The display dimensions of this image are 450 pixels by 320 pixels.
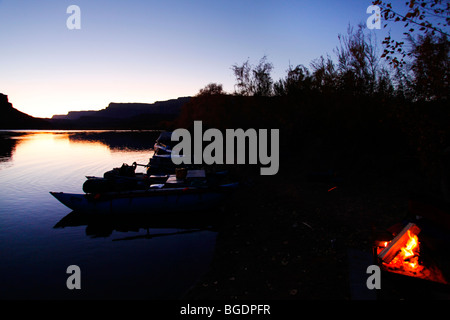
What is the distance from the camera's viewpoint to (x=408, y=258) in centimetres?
572

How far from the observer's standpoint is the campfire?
5345 mm

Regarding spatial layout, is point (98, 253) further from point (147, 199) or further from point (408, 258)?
point (408, 258)

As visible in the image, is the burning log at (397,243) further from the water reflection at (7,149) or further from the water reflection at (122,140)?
the water reflection at (122,140)

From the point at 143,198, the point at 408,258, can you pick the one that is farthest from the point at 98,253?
the point at 408,258

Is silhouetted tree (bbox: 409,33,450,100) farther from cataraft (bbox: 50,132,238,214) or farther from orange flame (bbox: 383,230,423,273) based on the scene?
cataraft (bbox: 50,132,238,214)

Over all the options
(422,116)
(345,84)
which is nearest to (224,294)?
(422,116)

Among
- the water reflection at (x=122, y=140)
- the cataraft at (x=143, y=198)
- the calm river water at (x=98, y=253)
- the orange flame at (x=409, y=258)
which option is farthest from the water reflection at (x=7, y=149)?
the orange flame at (x=409, y=258)

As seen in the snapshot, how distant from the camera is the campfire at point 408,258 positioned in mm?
5345

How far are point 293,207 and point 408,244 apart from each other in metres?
7.14

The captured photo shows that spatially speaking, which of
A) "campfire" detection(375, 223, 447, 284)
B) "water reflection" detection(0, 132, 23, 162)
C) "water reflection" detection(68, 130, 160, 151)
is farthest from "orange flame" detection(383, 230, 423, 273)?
"water reflection" detection(68, 130, 160, 151)
